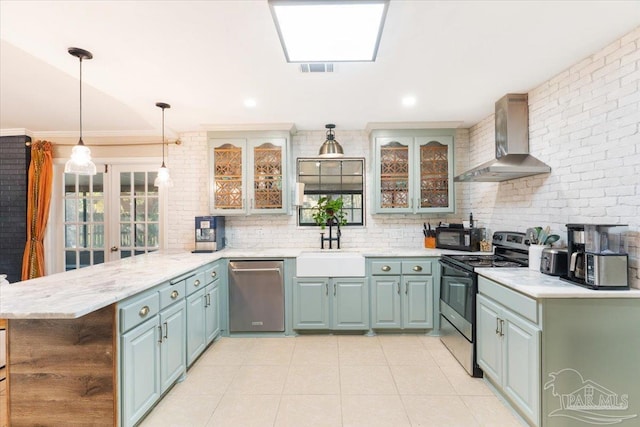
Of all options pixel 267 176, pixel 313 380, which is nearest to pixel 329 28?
pixel 267 176

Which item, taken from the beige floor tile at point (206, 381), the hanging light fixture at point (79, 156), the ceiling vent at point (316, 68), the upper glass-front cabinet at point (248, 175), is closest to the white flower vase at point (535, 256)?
the ceiling vent at point (316, 68)

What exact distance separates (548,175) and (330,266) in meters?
2.24

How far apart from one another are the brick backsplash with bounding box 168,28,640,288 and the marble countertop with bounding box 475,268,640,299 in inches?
11.3

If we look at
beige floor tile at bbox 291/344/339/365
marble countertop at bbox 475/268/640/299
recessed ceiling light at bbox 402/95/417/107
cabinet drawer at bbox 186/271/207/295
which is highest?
recessed ceiling light at bbox 402/95/417/107

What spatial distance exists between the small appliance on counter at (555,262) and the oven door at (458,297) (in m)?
0.54

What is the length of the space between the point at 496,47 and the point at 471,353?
2410mm

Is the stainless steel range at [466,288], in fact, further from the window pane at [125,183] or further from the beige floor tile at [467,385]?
the window pane at [125,183]

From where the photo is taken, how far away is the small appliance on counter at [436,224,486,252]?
3.45m

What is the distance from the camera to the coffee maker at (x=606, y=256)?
1.82 metres

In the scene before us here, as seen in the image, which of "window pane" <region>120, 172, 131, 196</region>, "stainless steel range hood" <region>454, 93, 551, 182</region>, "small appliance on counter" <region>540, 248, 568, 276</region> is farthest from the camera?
"window pane" <region>120, 172, 131, 196</region>

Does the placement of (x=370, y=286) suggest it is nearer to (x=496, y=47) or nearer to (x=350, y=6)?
(x=496, y=47)

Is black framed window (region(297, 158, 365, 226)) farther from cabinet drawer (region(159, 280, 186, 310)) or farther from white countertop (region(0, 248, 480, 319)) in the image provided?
cabinet drawer (region(159, 280, 186, 310))

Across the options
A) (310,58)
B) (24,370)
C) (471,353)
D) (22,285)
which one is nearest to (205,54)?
(310,58)

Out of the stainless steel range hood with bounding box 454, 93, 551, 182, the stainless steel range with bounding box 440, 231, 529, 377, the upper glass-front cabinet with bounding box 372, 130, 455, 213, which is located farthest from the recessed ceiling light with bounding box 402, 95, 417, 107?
→ the stainless steel range with bounding box 440, 231, 529, 377
